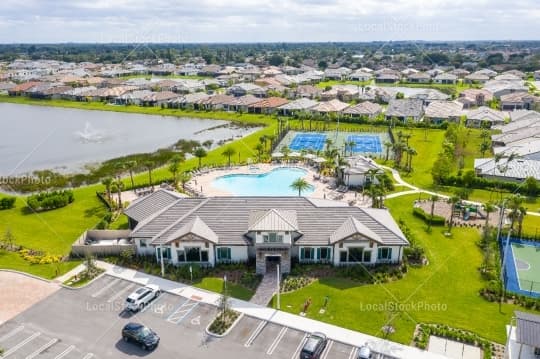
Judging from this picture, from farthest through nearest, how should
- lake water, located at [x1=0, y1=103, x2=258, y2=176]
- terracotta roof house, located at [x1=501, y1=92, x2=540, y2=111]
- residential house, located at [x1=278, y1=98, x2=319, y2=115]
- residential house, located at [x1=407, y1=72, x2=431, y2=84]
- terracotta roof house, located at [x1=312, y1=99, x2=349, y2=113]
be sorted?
residential house, located at [x1=407, y1=72, x2=431, y2=84], terracotta roof house, located at [x1=501, y1=92, x2=540, y2=111], residential house, located at [x1=278, y1=98, x2=319, y2=115], terracotta roof house, located at [x1=312, y1=99, x2=349, y2=113], lake water, located at [x1=0, y1=103, x2=258, y2=176]

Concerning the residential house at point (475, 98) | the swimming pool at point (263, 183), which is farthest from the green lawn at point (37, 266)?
the residential house at point (475, 98)

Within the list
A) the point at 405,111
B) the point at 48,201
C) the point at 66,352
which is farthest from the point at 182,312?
the point at 405,111

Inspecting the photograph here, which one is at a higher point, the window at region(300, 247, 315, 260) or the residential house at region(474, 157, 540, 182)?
the residential house at region(474, 157, 540, 182)

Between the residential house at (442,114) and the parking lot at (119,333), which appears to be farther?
the residential house at (442,114)

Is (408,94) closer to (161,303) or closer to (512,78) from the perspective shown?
(512,78)

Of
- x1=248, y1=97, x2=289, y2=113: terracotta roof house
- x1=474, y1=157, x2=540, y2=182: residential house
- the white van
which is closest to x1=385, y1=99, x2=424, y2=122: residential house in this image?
x1=248, y1=97, x2=289, y2=113: terracotta roof house

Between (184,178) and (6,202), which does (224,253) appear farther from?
(6,202)

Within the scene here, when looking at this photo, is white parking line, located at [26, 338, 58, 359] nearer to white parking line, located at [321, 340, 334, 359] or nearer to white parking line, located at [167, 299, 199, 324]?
white parking line, located at [167, 299, 199, 324]

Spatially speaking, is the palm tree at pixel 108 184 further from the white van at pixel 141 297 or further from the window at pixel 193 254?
the white van at pixel 141 297
